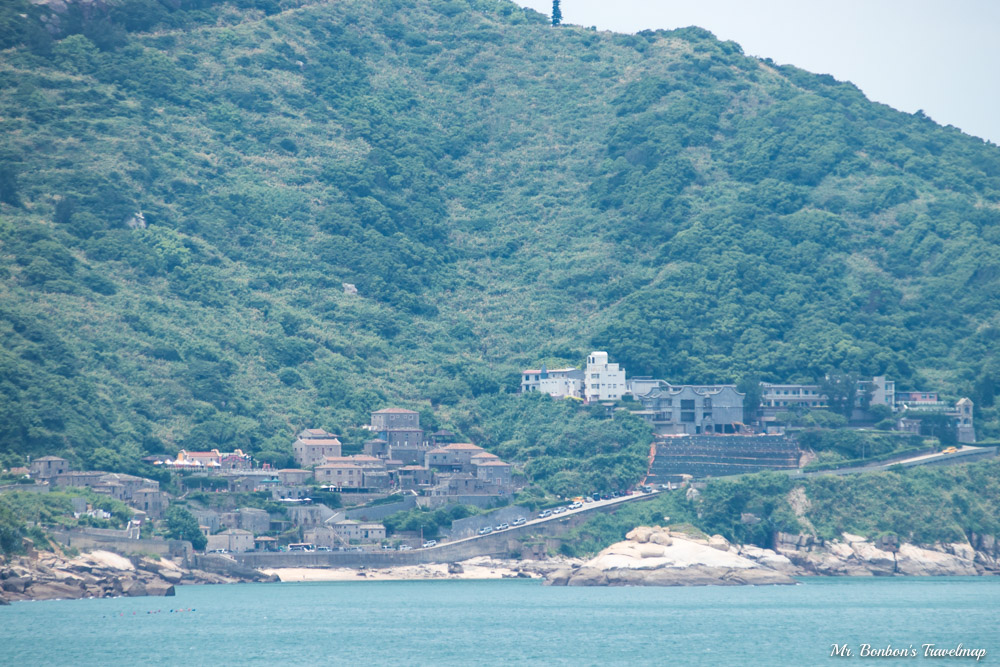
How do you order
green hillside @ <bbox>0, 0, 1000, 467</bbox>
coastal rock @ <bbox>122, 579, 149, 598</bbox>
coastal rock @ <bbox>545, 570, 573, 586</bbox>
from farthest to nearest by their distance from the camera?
green hillside @ <bbox>0, 0, 1000, 467</bbox> < coastal rock @ <bbox>545, 570, 573, 586</bbox> < coastal rock @ <bbox>122, 579, 149, 598</bbox>

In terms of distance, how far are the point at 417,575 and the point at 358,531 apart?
4.73 meters

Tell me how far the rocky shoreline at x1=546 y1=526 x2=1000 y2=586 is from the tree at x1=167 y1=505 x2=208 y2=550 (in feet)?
67.0

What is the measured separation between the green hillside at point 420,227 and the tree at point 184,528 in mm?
9210

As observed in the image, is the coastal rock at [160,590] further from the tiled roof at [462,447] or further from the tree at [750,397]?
the tree at [750,397]

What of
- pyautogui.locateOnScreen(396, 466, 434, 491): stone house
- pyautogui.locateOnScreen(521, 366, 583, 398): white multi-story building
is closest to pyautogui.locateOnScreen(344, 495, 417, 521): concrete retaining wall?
pyautogui.locateOnScreen(396, 466, 434, 491): stone house

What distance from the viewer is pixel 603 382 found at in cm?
13550

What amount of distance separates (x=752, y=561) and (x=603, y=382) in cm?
2757

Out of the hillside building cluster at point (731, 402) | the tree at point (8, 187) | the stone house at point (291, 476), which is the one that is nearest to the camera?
the stone house at point (291, 476)

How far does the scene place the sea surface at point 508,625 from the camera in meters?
76.4

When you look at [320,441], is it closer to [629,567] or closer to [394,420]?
[394,420]

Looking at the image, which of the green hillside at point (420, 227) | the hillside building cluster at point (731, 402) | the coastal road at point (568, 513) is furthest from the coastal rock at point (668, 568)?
the green hillside at point (420, 227)

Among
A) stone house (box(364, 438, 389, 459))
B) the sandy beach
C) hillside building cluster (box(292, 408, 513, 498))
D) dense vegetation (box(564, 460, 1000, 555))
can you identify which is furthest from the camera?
stone house (box(364, 438, 389, 459))

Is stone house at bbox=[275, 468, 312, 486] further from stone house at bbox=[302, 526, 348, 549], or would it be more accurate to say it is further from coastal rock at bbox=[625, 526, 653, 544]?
coastal rock at bbox=[625, 526, 653, 544]

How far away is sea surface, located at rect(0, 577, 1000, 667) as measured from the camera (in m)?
76.4
